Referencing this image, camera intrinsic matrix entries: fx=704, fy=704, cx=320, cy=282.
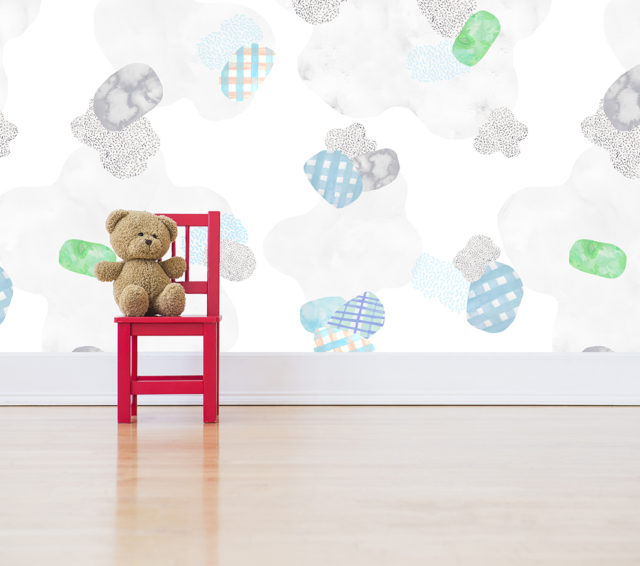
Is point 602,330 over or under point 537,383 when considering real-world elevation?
over

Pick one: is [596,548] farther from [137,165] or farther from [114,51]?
[114,51]

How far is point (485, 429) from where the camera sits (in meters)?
1.90

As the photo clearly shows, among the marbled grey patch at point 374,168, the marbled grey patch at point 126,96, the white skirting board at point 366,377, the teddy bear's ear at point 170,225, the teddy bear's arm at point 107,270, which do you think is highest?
the marbled grey patch at point 126,96

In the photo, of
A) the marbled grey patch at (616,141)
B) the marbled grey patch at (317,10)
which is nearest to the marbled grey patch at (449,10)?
the marbled grey patch at (317,10)

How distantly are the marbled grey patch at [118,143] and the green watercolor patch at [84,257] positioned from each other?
0.85 ft

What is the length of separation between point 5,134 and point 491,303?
5.75 feet

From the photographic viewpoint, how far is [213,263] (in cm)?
210

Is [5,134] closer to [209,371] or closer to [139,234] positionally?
[139,234]

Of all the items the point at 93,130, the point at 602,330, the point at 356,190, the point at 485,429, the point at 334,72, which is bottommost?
the point at 485,429

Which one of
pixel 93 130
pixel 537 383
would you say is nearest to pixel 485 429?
pixel 537 383

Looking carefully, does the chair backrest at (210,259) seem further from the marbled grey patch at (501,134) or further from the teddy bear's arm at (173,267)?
the marbled grey patch at (501,134)

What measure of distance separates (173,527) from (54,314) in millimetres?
1514

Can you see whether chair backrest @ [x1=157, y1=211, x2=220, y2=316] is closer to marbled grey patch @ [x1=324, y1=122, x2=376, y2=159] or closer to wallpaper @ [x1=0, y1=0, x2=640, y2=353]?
wallpaper @ [x1=0, y1=0, x2=640, y2=353]

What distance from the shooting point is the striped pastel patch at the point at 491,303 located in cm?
241
